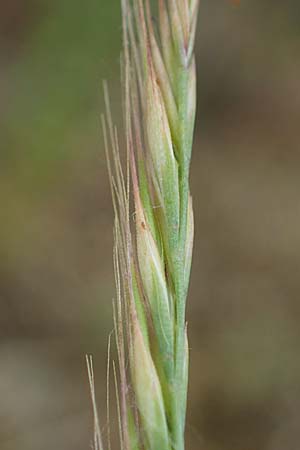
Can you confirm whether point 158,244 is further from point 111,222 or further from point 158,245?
point 111,222

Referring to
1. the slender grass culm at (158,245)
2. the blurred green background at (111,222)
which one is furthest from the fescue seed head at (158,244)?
the blurred green background at (111,222)

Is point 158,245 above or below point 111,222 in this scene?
above

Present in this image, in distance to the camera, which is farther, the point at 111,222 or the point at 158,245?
the point at 111,222

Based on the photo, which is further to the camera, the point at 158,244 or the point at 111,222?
the point at 111,222

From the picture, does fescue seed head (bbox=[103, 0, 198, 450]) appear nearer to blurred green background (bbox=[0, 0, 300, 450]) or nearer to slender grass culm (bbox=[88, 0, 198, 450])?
slender grass culm (bbox=[88, 0, 198, 450])

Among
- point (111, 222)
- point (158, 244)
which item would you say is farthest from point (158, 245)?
Answer: point (111, 222)

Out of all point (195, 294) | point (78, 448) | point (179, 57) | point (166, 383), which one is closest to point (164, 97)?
point (179, 57)

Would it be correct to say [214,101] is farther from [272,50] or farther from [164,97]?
[164,97]

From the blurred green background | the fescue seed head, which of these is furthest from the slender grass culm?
the blurred green background

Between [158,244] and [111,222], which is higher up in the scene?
[158,244]
